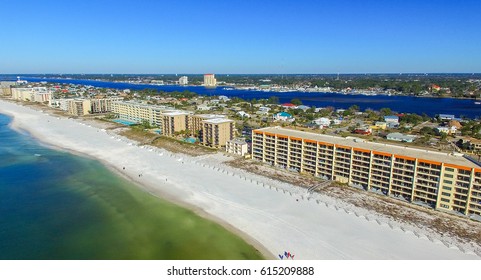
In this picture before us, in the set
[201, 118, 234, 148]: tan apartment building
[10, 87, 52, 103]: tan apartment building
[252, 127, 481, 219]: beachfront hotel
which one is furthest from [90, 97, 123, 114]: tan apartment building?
[252, 127, 481, 219]: beachfront hotel

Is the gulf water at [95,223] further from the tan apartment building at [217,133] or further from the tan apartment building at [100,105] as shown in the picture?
the tan apartment building at [100,105]

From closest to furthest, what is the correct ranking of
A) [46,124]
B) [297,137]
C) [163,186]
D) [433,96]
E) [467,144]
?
1. [163,186]
2. [297,137]
3. [467,144]
4. [46,124]
5. [433,96]

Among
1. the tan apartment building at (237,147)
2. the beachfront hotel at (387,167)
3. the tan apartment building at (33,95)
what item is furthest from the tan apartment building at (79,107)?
the beachfront hotel at (387,167)

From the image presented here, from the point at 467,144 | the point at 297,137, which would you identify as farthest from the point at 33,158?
the point at 467,144

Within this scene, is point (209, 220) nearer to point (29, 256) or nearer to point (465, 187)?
point (29, 256)

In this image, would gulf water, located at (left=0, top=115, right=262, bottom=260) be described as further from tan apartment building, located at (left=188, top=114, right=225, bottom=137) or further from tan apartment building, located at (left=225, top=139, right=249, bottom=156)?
tan apartment building, located at (left=188, top=114, right=225, bottom=137)

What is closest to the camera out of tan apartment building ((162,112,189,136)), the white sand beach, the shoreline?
the white sand beach

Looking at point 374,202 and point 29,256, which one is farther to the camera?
point 374,202
